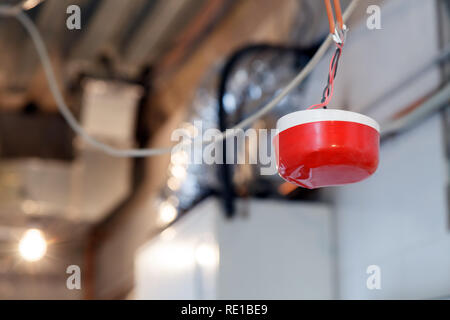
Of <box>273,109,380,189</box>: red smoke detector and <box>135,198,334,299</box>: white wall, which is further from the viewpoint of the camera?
<box>135,198,334,299</box>: white wall

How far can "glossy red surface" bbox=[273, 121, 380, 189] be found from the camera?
90 cm

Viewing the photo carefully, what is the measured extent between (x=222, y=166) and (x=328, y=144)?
1509mm

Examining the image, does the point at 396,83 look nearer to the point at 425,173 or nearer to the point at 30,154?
the point at 425,173

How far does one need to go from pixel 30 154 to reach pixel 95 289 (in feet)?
4.02

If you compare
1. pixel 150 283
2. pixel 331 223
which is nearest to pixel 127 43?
pixel 150 283

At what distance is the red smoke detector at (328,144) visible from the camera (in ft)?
2.95

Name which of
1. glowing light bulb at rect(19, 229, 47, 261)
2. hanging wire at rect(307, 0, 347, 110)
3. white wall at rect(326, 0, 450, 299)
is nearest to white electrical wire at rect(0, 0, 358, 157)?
hanging wire at rect(307, 0, 347, 110)

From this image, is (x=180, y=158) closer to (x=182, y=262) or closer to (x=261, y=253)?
(x=182, y=262)

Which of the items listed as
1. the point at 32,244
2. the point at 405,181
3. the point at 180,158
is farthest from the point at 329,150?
the point at 32,244

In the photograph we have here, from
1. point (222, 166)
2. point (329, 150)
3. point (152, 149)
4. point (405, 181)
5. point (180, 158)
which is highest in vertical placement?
point (180, 158)

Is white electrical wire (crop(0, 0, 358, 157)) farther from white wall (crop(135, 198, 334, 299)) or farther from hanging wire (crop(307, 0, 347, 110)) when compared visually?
white wall (crop(135, 198, 334, 299))

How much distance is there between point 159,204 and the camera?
3207 mm

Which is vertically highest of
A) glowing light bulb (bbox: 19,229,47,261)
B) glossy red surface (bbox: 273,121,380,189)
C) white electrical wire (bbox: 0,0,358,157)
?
glowing light bulb (bbox: 19,229,47,261)

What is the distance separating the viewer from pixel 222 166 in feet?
7.87
